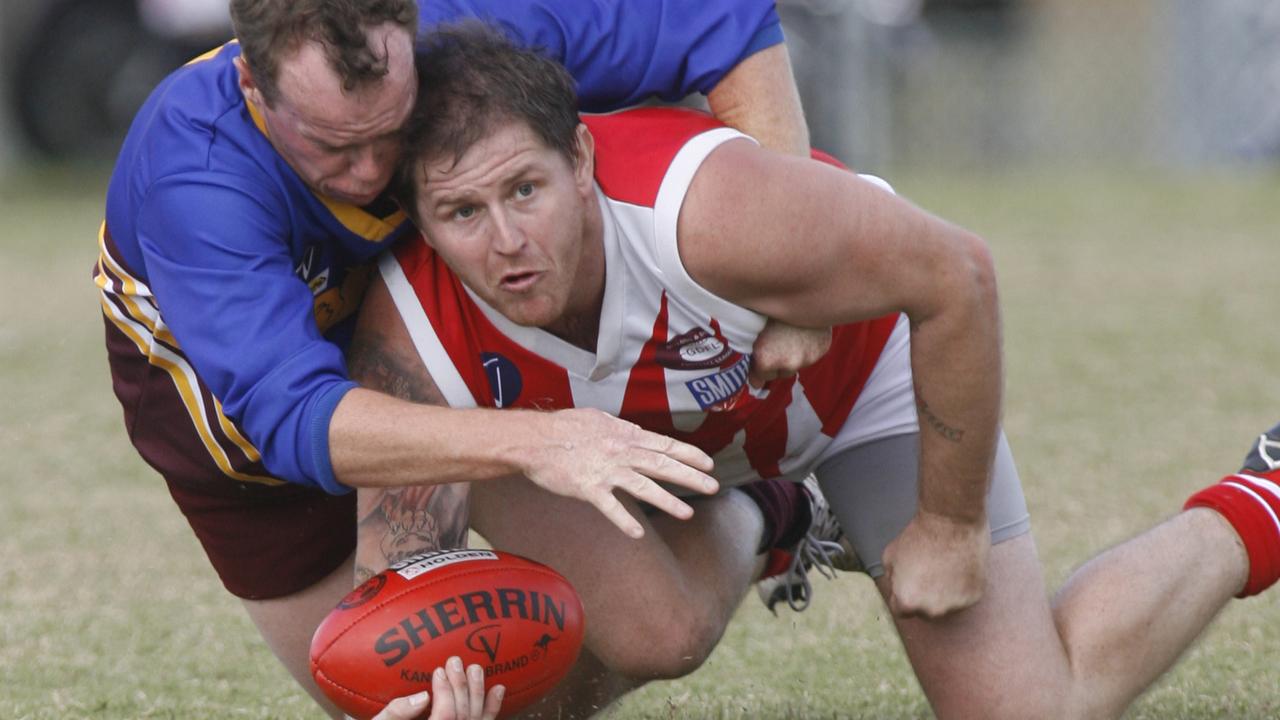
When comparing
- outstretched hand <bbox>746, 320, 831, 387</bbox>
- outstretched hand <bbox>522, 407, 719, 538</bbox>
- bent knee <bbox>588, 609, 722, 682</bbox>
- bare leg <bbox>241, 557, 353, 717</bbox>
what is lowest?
bare leg <bbox>241, 557, 353, 717</bbox>

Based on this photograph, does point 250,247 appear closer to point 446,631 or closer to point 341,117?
point 341,117

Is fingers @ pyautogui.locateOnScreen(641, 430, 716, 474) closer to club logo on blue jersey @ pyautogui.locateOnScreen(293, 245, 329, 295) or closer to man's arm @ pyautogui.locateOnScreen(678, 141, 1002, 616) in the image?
man's arm @ pyautogui.locateOnScreen(678, 141, 1002, 616)

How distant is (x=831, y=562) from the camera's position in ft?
14.8

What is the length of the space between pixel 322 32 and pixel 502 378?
84 cm

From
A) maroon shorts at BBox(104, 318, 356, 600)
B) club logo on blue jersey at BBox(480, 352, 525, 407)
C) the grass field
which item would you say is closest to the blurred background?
the grass field

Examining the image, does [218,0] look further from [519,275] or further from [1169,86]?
[519,275]

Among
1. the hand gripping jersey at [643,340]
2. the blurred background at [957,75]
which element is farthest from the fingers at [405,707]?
the blurred background at [957,75]

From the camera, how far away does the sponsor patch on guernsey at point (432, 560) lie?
11.5 feet

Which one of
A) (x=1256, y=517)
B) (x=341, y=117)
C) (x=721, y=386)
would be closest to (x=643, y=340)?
(x=721, y=386)

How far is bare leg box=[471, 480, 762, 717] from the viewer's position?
12.5 ft

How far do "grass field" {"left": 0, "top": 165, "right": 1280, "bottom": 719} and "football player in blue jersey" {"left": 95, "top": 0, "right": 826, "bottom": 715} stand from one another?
1.76 feet

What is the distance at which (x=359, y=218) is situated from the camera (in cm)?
361

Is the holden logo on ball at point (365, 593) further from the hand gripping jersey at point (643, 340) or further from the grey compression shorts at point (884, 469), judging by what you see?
the grey compression shorts at point (884, 469)

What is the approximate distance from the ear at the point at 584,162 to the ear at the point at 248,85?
0.61 meters
